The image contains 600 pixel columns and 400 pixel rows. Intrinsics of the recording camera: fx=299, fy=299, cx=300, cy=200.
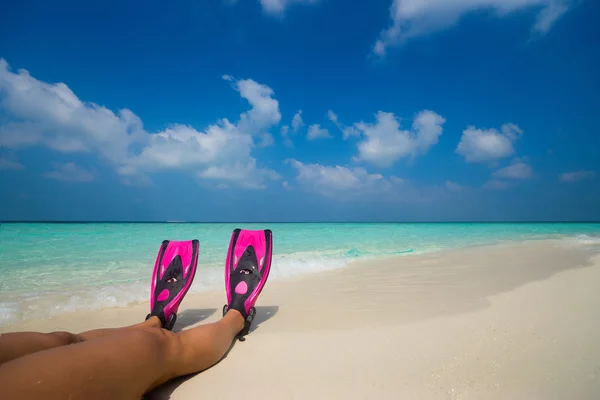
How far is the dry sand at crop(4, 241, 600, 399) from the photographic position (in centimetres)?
170

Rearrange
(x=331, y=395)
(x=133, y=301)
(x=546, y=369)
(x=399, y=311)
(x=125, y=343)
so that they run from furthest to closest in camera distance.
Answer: (x=133, y=301), (x=399, y=311), (x=546, y=369), (x=331, y=395), (x=125, y=343)

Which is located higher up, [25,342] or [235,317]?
[25,342]

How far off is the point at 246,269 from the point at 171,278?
778 mm

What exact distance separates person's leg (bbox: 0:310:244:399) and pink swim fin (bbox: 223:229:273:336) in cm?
94

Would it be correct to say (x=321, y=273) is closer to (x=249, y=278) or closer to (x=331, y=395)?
(x=249, y=278)

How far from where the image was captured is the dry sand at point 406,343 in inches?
66.8

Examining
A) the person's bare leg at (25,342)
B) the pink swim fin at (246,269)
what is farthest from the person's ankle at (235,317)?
the person's bare leg at (25,342)

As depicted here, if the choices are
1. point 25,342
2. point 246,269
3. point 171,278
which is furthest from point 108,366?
point 246,269

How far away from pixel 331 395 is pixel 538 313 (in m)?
2.52

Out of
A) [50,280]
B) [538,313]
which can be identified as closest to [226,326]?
[538,313]

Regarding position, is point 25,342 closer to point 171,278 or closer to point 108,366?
point 108,366

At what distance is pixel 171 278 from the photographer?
314 centimetres

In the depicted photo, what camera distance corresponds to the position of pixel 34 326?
9.76ft

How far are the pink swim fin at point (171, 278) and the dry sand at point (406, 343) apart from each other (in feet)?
1.47
